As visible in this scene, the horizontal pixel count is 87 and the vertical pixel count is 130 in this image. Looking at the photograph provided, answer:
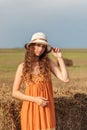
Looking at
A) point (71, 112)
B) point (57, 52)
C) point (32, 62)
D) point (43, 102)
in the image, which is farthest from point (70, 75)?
point (43, 102)

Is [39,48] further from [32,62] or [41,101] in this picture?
[41,101]

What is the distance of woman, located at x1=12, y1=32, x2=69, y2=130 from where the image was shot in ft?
20.4

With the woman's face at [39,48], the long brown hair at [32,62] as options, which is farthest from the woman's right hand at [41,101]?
the woman's face at [39,48]

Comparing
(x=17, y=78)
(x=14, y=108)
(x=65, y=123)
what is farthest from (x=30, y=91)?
(x=65, y=123)

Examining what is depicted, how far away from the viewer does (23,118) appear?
6293mm

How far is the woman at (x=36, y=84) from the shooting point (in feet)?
20.4

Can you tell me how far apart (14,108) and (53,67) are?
1487 millimetres

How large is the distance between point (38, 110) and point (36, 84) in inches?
12.6

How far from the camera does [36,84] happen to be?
6254mm

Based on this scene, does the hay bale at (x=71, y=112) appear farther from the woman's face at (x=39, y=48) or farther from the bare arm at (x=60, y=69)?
the woman's face at (x=39, y=48)

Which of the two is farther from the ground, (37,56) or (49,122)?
(37,56)

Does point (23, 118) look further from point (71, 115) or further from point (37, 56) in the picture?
point (71, 115)

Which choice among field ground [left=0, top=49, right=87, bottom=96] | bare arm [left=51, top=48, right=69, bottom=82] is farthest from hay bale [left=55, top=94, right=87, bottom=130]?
bare arm [left=51, top=48, right=69, bottom=82]

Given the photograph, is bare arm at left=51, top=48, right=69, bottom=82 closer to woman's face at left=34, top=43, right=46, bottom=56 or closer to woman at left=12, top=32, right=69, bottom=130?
woman at left=12, top=32, right=69, bottom=130
